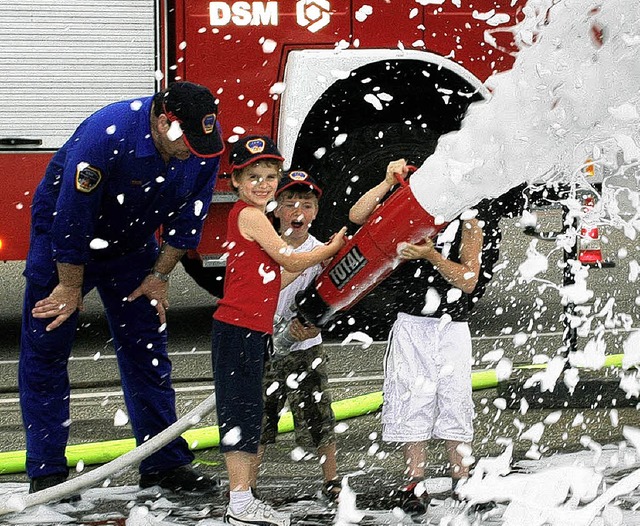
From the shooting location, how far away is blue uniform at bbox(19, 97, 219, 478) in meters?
4.89

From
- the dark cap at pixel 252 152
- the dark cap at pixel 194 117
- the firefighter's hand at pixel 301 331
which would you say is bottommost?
the firefighter's hand at pixel 301 331

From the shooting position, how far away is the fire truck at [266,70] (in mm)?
7301

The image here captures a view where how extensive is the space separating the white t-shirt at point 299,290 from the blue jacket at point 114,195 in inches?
16.4

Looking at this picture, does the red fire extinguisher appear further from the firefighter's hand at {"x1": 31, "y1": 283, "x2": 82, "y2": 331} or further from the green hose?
the green hose

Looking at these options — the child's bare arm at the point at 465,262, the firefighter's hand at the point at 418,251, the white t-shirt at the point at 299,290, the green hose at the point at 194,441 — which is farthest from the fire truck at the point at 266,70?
the firefighter's hand at the point at 418,251

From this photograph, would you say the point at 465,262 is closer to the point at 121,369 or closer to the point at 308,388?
the point at 308,388

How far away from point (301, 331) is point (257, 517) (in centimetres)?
69

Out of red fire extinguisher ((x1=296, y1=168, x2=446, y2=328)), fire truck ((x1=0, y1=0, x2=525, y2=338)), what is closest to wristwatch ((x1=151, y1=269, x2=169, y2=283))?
red fire extinguisher ((x1=296, y1=168, x2=446, y2=328))

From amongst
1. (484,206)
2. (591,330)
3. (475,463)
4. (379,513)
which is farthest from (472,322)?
(379,513)

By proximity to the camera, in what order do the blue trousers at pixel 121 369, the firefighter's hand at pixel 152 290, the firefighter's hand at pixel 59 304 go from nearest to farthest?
the firefighter's hand at pixel 59 304 → the blue trousers at pixel 121 369 → the firefighter's hand at pixel 152 290

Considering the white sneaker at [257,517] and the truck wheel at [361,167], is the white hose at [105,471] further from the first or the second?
the truck wheel at [361,167]

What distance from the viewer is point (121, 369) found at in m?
5.38

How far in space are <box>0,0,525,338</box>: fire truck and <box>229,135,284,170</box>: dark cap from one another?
2.53 meters

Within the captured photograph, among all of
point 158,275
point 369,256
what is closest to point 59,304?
point 158,275
